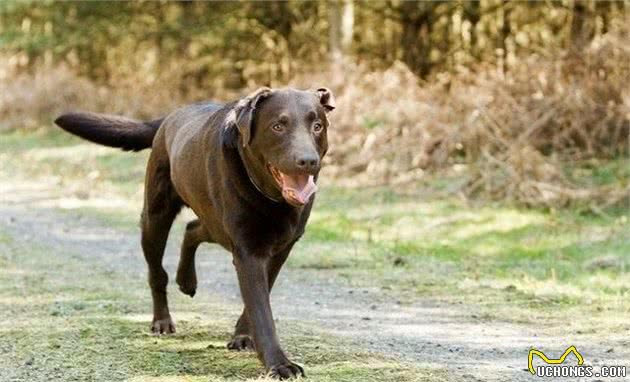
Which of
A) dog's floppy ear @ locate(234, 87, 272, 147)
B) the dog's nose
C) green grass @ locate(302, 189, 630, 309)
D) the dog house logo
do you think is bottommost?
the dog house logo

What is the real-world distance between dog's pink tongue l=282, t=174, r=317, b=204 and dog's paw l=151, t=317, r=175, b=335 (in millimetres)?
1862

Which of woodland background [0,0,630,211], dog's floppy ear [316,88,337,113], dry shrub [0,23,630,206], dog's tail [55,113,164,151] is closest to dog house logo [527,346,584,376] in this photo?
dog's floppy ear [316,88,337,113]

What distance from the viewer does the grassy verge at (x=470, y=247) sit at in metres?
8.68

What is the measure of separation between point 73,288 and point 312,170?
4094 millimetres

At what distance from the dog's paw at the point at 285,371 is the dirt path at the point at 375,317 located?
859 mm

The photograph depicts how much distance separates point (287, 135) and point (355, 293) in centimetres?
367

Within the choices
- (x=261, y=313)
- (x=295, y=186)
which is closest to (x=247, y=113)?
(x=295, y=186)

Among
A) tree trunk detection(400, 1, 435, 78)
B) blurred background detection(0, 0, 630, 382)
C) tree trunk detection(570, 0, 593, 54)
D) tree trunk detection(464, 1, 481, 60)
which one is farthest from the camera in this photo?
tree trunk detection(400, 1, 435, 78)

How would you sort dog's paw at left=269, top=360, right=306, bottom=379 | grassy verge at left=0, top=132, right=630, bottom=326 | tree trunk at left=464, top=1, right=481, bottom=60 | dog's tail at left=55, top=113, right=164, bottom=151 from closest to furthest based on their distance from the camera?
dog's paw at left=269, top=360, right=306, bottom=379, dog's tail at left=55, top=113, right=164, bottom=151, grassy verge at left=0, top=132, right=630, bottom=326, tree trunk at left=464, top=1, right=481, bottom=60

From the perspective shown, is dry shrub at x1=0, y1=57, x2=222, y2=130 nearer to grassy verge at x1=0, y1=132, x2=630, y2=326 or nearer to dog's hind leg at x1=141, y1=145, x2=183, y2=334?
grassy verge at x1=0, y1=132, x2=630, y2=326

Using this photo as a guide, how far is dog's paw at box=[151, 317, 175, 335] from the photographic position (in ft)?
23.0

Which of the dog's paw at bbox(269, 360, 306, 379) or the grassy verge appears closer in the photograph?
the dog's paw at bbox(269, 360, 306, 379)

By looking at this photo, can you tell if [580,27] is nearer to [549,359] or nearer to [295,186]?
[549,359]

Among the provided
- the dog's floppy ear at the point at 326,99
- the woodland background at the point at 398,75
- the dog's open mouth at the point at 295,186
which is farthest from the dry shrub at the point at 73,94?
the dog's open mouth at the point at 295,186
